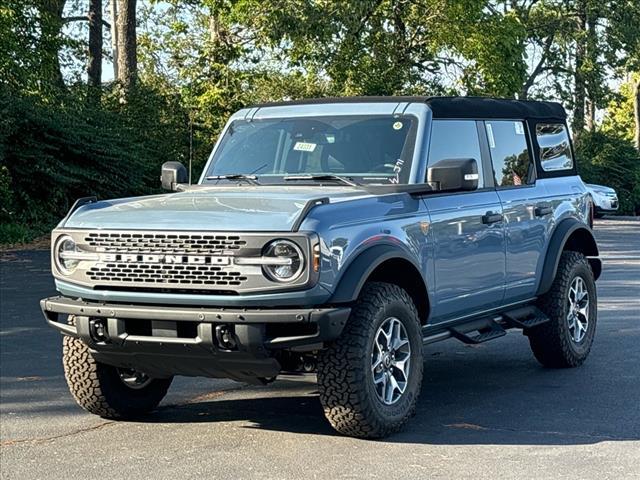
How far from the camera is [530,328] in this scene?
8.72 m

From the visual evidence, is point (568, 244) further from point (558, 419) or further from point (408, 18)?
point (408, 18)

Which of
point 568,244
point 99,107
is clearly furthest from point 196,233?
point 99,107

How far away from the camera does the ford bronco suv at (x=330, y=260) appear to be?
6.20 metres

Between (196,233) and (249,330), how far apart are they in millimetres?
603

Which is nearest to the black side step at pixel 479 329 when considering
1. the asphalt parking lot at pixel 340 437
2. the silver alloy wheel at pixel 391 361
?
the asphalt parking lot at pixel 340 437

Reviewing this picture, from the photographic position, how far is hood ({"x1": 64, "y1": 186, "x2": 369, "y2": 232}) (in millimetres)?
6270

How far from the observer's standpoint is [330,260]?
6.27m

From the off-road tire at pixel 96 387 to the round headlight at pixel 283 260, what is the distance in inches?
55.9

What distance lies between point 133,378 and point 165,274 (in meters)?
1.27

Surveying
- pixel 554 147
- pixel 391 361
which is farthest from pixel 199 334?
pixel 554 147

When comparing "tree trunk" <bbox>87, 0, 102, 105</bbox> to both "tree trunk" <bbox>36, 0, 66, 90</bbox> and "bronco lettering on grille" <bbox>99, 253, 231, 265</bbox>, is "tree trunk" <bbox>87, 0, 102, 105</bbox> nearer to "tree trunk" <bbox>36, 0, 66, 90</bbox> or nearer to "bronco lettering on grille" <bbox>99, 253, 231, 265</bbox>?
"tree trunk" <bbox>36, 0, 66, 90</bbox>

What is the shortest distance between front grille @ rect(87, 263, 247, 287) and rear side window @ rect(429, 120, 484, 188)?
79.1 inches

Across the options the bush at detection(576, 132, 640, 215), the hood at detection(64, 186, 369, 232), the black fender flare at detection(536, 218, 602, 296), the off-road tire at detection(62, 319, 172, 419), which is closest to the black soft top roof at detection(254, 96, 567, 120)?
the black fender flare at detection(536, 218, 602, 296)

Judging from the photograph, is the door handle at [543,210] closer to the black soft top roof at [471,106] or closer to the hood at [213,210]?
the black soft top roof at [471,106]
